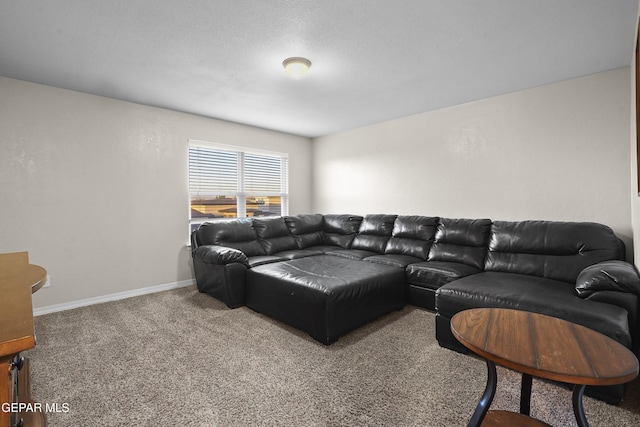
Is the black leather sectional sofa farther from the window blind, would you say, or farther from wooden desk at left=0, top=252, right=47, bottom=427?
wooden desk at left=0, top=252, right=47, bottom=427

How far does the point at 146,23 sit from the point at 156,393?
2444 mm

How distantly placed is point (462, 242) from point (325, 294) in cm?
196

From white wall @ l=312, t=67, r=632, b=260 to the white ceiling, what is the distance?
268mm

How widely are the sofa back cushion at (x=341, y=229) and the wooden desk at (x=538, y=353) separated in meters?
3.06

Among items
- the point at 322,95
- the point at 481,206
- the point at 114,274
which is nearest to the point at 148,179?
the point at 114,274

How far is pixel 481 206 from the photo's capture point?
369 cm

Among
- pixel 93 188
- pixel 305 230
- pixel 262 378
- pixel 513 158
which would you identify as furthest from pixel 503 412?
pixel 93 188

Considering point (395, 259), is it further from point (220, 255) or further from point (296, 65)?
point (296, 65)

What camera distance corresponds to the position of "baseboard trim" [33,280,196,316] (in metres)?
3.09

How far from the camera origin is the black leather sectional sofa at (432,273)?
196cm

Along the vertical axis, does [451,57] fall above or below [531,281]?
above

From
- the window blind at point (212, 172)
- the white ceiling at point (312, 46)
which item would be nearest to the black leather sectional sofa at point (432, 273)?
the window blind at point (212, 172)

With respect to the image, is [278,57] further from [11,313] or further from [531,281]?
[531,281]

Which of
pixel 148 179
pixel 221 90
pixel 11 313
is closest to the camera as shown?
pixel 11 313
